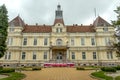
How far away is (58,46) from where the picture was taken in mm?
41156

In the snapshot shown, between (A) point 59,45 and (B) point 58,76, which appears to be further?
(A) point 59,45

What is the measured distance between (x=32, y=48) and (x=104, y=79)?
103ft

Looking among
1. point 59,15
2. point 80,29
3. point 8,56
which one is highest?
point 59,15

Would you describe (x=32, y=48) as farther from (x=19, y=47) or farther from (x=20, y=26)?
(x=20, y=26)

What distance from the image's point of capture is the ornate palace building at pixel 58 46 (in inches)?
1665

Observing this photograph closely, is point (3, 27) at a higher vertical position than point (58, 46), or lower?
higher

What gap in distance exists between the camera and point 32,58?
42.7 meters

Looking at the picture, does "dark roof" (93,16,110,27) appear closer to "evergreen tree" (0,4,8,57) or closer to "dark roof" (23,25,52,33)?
"dark roof" (23,25,52,33)

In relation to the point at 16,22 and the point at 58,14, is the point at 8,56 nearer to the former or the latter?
the point at 16,22

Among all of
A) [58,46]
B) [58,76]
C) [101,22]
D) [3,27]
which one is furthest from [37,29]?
[58,76]

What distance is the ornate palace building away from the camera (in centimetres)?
4228

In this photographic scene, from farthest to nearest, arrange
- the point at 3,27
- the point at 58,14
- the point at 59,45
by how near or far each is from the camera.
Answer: the point at 58,14 < the point at 59,45 < the point at 3,27

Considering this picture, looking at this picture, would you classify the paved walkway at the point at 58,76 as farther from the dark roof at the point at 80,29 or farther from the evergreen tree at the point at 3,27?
the dark roof at the point at 80,29

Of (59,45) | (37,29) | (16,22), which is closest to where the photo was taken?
(59,45)
